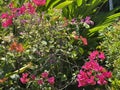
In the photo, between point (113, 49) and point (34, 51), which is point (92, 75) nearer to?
point (113, 49)

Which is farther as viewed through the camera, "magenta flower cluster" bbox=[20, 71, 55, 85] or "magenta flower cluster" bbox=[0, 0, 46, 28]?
"magenta flower cluster" bbox=[0, 0, 46, 28]

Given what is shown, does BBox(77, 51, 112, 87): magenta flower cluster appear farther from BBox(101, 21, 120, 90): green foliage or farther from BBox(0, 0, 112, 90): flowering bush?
BBox(101, 21, 120, 90): green foliage

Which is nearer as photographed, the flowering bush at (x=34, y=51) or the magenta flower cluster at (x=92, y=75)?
the magenta flower cluster at (x=92, y=75)

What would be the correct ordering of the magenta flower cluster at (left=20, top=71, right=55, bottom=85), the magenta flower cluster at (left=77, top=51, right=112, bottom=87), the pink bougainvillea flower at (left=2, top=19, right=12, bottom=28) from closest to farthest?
the magenta flower cluster at (left=77, top=51, right=112, bottom=87), the magenta flower cluster at (left=20, top=71, right=55, bottom=85), the pink bougainvillea flower at (left=2, top=19, right=12, bottom=28)

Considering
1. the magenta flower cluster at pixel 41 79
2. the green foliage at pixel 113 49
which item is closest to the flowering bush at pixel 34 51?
the magenta flower cluster at pixel 41 79

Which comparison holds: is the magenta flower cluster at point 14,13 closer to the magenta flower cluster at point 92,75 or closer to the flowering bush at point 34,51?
the flowering bush at point 34,51

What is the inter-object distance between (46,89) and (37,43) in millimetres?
519

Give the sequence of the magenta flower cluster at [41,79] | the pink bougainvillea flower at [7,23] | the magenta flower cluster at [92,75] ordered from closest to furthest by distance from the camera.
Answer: the magenta flower cluster at [92,75] → the magenta flower cluster at [41,79] → the pink bougainvillea flower at [7,23]

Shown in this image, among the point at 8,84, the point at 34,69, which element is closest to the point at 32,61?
the point at 34,69

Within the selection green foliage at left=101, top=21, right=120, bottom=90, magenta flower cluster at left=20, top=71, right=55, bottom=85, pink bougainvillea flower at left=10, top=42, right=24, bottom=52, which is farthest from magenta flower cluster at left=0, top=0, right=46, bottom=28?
green foliage at left=101, top=21, right=120, bottom=90

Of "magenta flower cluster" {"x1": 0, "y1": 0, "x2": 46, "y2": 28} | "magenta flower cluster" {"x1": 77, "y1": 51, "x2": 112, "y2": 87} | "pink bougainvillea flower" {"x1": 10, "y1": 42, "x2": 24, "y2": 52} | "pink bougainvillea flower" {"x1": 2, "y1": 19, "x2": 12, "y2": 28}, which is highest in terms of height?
"magenta flower cluster" {"x1": 0, "y1": 0, "x2": 46, "y2": 28}

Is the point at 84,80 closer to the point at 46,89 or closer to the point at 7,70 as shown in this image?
the point at 46,89

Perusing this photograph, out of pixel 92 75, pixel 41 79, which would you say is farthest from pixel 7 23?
pixel 92 75

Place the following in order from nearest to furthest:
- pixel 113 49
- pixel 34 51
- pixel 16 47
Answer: pixel 16 47 < pixel 34 51 < pixel 113 49
